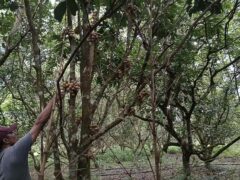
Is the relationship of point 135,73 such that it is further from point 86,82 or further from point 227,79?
point 227,79

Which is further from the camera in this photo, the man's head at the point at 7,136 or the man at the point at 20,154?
the man's head at the point at 7,136

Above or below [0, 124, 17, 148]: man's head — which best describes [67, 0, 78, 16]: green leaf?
above

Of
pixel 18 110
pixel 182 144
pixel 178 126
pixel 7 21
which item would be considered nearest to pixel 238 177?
pixel 178 126

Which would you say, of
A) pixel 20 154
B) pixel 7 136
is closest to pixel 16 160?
pixel 20 154

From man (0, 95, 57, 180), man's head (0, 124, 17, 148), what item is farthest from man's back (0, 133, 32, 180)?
man's head (0, 124, 17, 148)

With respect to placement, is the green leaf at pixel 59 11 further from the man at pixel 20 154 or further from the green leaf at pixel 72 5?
the man at pixel 20 154

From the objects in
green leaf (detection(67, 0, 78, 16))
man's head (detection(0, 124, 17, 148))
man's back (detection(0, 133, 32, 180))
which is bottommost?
man's back (detection(0, 133, 32, 180))

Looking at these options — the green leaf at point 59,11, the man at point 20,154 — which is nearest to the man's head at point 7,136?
the man at point 20,154

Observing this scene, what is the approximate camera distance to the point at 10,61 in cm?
792

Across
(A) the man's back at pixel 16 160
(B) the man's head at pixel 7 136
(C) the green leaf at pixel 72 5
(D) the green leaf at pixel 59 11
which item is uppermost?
(C) the green leaf at pixel 72 5

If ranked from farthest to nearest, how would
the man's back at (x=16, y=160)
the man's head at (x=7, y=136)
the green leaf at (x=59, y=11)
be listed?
the man's head at (x=7, y=136), the man's back at (x=16, y=160), the green leaf at (x=59, y=11)

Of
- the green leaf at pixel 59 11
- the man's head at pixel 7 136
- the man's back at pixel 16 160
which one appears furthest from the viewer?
the man's head at pixel 7 136

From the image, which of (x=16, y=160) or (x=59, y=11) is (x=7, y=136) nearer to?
(x=16, y=160)

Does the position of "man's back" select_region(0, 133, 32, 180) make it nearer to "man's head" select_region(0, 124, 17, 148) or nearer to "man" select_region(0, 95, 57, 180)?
"man" select_region(0, 95, 57, 180)
